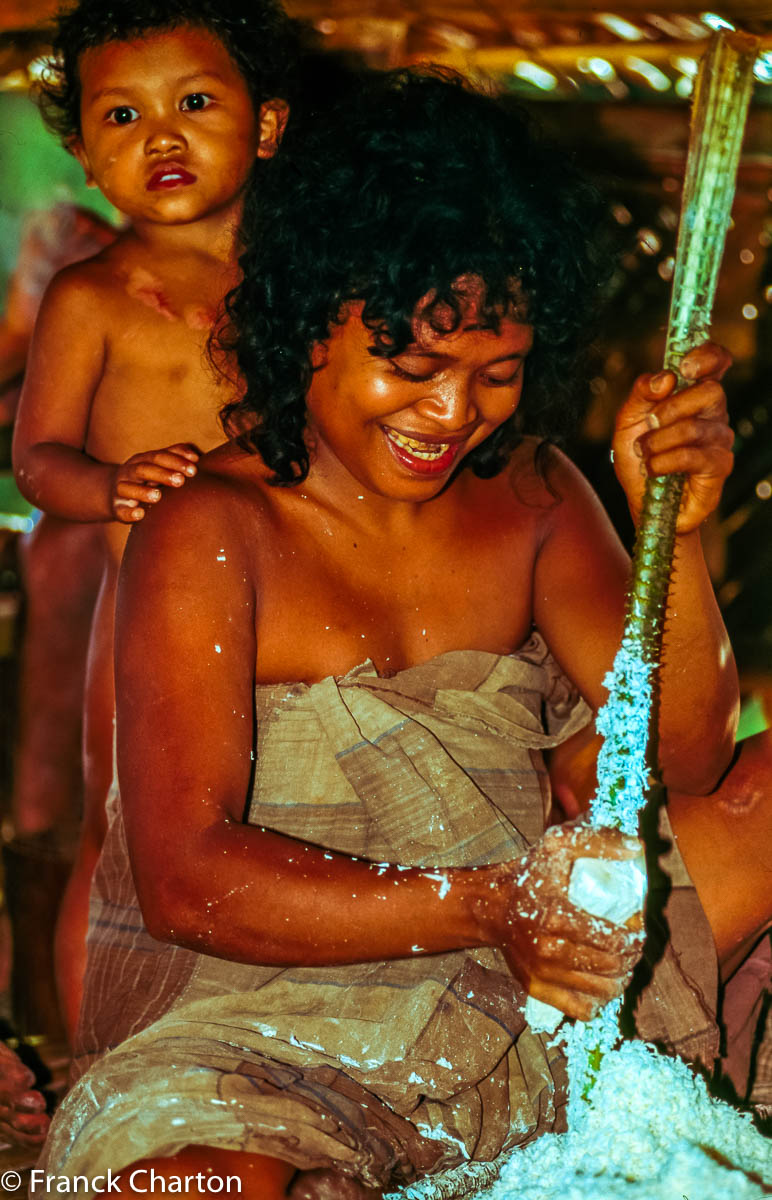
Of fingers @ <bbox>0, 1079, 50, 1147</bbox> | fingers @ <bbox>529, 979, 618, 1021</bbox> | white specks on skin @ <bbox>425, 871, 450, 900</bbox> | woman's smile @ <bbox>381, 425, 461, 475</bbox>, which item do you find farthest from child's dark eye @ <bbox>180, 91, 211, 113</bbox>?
fingers @ <bbox>0, 1079, 50, 1147</bbox>

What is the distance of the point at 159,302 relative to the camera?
1524 millimetres

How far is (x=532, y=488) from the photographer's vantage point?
1427 millimetres

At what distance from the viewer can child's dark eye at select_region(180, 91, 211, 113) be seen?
55.1 inches

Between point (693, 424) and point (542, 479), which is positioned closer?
point (693, 424)

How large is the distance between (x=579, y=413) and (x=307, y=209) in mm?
441

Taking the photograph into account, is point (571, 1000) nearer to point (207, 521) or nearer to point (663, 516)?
point (663, 516)

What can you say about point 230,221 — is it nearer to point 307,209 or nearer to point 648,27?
point 307,209

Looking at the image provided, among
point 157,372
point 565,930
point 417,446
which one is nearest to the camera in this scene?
point 565,930

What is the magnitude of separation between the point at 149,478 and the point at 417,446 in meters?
0.26

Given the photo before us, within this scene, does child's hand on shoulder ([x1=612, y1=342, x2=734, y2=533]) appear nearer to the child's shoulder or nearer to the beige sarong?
the beige sarong

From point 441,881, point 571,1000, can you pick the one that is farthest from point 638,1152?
point 441,881

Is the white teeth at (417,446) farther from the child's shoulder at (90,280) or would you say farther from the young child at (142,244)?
the child's shoulder at (90,280)

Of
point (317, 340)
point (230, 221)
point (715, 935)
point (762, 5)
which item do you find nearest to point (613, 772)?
point (715, 935)

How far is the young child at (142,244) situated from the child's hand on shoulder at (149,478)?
0.09 feet
